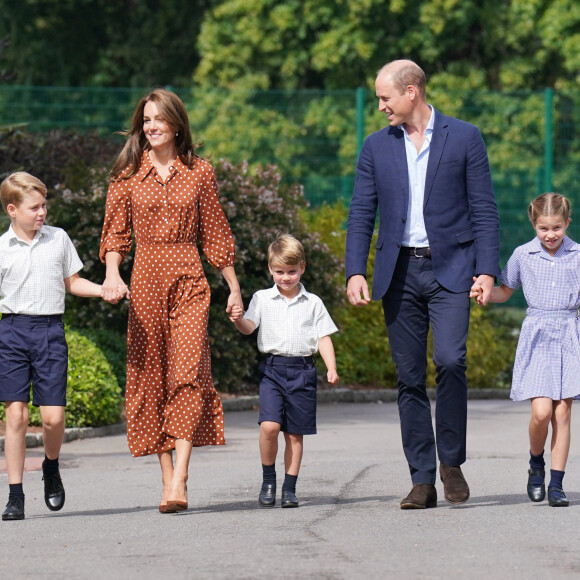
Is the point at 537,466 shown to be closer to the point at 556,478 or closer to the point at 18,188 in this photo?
the point at 556,478

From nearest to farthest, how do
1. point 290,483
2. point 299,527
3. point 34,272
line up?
point 299,527 < point 34,272 < point 290,483

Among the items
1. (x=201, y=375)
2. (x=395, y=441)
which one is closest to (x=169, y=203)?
(x=201, y=375)

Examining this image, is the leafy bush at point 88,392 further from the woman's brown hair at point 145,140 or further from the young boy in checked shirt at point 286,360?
the woman's brown hair at point 145,140

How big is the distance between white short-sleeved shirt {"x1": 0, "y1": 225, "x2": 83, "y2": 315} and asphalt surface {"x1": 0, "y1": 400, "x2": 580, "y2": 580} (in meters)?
1.03

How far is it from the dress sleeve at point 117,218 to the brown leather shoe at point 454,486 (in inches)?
74.6

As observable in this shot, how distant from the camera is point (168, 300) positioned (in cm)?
727

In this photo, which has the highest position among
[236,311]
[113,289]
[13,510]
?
[113,289]

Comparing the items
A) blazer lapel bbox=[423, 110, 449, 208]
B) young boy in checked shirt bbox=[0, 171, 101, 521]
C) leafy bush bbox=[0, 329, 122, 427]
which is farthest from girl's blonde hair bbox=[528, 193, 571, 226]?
leafy bush bbox=[0, 329, 122, 427]

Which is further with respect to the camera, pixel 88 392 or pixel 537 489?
pixel 88 392

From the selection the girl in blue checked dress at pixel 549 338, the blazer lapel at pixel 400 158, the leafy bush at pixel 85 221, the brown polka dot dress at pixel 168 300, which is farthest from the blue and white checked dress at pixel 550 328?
the leafy bush at pixel 85 221

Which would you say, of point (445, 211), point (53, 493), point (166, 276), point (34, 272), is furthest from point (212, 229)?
point (53, 493)

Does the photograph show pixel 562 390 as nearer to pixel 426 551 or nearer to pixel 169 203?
pixel 426 551

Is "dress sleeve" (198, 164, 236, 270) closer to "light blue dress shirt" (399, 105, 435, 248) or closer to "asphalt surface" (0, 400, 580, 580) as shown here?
"light blue dress shirt" (399, 105, 435, 248)

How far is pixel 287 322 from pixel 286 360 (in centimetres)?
19
